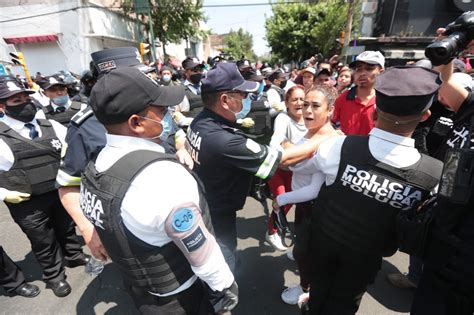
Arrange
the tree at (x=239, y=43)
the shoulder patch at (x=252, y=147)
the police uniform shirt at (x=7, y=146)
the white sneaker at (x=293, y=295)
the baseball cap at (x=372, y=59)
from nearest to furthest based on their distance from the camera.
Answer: the shoulder patch at (x=252, y=147)
the police uniform shirt at (x=7, y=146)
the white sneaker at (x=293, y=295)
the baseball cap at (x=372, y=59)
the tree at (x=239, y=43)

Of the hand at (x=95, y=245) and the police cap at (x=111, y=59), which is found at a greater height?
the police cap at (x=111, y=59)

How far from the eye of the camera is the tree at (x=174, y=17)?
18703 millimetres

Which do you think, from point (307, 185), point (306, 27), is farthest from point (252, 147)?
point (306, 27)

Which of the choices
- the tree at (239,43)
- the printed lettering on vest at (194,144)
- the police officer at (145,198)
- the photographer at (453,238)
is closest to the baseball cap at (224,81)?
the printed lettering on vest at (194,144)

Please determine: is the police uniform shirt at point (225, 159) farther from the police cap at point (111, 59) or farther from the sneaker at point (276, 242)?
the sneaker at point (276, 242)

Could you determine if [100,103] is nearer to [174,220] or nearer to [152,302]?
[174,220]

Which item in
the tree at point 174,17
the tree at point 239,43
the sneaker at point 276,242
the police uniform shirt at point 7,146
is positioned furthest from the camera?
the tree at point 239,43

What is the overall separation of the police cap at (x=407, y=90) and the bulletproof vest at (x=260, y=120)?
10.9 ft

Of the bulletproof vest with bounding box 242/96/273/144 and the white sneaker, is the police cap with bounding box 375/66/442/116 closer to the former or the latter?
the white sneaker

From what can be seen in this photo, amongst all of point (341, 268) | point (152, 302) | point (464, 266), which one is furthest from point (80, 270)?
point (464, 266)

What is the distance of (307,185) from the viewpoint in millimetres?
2195

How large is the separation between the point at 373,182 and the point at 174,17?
70.6ft

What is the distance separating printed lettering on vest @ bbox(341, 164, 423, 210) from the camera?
137 centimetres

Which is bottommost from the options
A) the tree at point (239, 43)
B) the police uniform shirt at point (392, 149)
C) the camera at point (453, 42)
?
the tree at point (239, 43)
